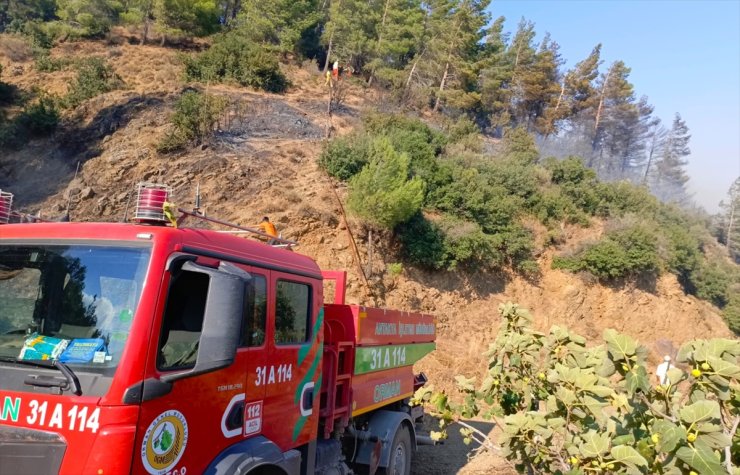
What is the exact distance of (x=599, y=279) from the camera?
21.7 meters

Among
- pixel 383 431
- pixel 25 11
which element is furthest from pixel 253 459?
pixel 25 11

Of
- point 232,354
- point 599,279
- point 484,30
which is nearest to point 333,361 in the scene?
point 232,354

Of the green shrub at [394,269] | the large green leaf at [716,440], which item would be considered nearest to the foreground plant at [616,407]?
the large green leaf at [716,440]

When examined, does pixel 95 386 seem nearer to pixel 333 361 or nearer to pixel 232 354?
pixel 232 354

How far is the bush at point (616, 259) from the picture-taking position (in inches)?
842

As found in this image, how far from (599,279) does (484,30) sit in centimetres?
2463

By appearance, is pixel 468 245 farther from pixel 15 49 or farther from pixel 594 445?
pixel 15 49

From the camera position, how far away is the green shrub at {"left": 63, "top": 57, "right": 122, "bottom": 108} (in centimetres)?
2233

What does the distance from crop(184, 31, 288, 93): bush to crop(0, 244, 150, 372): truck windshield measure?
2452 centimetres

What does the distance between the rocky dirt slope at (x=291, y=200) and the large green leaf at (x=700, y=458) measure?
1278 centimetres

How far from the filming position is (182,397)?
3309 mm

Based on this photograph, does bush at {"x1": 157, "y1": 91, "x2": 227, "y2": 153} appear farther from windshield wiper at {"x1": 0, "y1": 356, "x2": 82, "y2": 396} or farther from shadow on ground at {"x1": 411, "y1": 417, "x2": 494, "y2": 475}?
windshield wiper at {"x1": 0, "y1": 356, "x2": 82, "y2": 396}

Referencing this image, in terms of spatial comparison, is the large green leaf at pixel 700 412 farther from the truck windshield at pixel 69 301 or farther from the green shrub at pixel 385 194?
the green shrub at pixel 385 194

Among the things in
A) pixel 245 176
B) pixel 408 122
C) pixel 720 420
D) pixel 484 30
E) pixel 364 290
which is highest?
pixel 484 30
